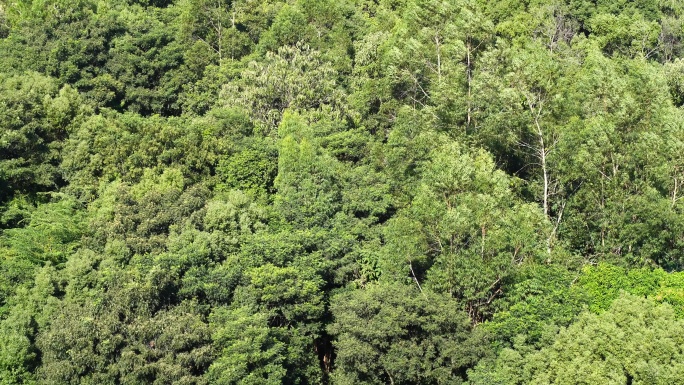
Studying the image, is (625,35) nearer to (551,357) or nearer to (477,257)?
(477,257)

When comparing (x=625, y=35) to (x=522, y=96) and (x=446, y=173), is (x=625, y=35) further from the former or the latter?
(x=446, y=173)

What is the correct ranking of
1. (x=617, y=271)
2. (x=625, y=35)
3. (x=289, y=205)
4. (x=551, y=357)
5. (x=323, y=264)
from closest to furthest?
1. (x=551, y=357)
2. (x=617, y=271)
3. (x=323, y=264)
4. (x=289, y=205)
5. (x=625, y=35)

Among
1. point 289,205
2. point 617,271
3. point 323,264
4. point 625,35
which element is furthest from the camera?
point 625,35

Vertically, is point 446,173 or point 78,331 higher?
point 446,173

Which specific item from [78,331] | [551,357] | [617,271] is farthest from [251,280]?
[617,271]

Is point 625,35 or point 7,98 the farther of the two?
point 625,35

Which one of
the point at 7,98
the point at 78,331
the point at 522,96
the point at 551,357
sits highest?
the point at 522,96
